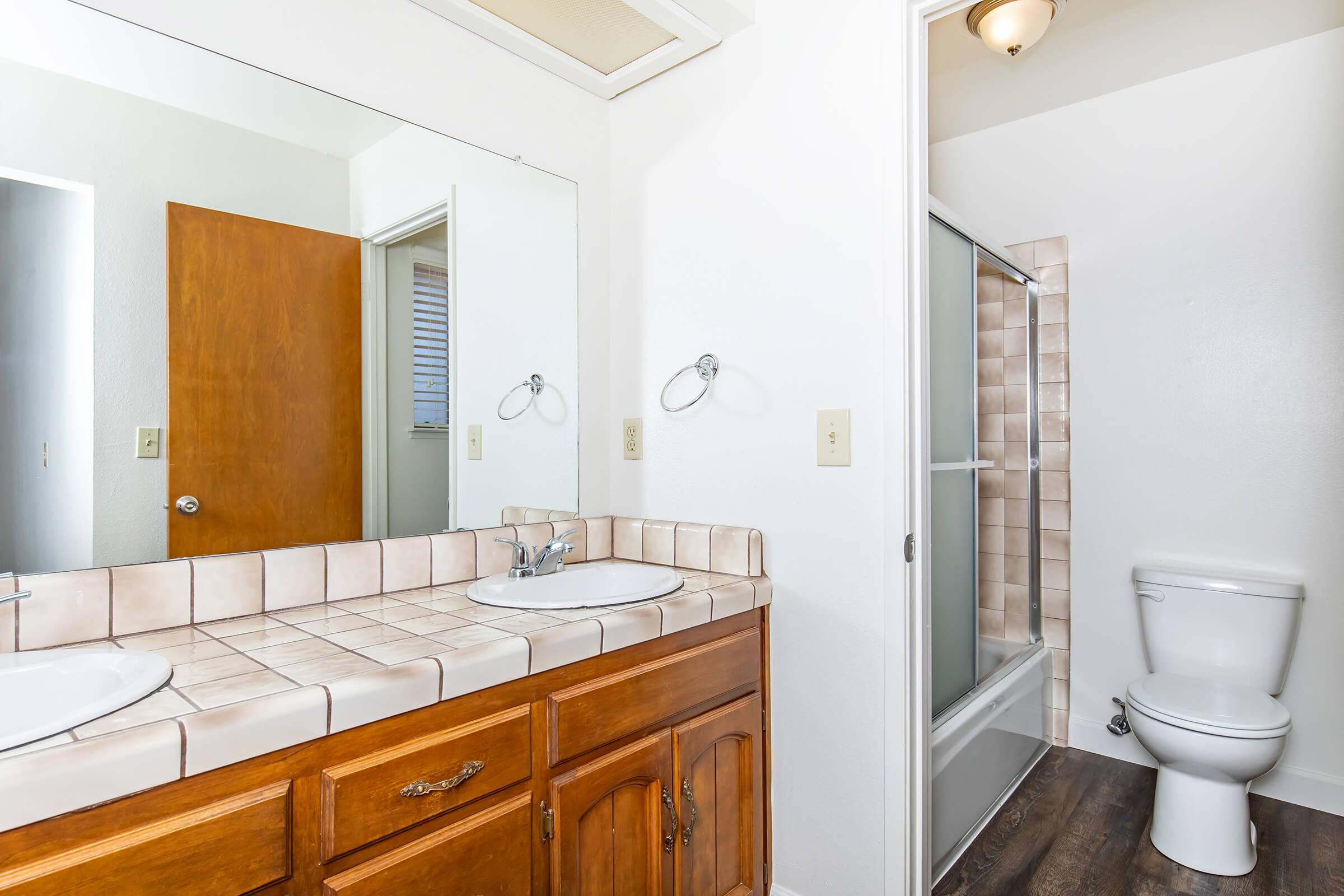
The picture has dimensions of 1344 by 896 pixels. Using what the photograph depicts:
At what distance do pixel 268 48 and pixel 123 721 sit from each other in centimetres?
122

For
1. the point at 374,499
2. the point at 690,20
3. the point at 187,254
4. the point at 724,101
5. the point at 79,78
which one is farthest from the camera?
the point at 724,101

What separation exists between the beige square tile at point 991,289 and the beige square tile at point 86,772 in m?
2.54

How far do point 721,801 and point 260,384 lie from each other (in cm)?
125

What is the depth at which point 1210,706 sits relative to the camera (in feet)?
6.09

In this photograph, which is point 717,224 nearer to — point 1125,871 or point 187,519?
point 187,519

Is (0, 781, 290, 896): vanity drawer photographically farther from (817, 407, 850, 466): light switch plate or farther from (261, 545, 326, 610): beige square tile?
(817, 407, 850, 466): light switch plate

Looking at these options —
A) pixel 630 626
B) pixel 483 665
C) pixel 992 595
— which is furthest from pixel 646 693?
pixel 992 595

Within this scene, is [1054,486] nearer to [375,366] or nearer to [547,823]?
[547,823]

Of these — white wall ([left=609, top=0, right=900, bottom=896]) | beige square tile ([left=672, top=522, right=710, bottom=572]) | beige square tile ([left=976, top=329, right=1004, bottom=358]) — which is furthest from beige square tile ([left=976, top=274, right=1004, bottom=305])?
beige square tile ([left=672, top=522, right=710, bottom=572])

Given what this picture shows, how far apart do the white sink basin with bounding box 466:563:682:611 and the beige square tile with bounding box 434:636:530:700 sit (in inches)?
8.0

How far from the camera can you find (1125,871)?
181 cm

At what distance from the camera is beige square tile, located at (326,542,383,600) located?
1.36 metres

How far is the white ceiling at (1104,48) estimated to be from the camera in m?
1.93

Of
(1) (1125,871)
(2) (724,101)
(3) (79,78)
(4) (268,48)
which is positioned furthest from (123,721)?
(1) (1125,871)
